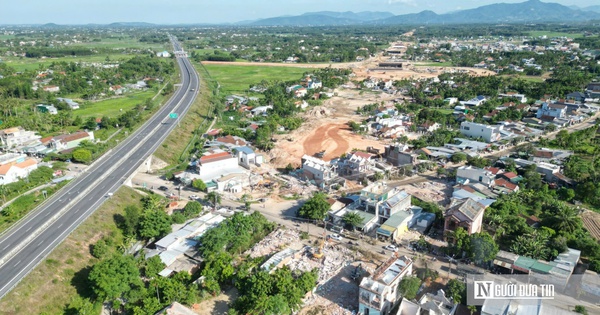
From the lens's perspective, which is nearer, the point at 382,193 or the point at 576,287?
the point at 576,287

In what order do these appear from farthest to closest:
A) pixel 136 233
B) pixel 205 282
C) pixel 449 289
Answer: pixel 136 233 → pixel 205 282 → pixel 449 289

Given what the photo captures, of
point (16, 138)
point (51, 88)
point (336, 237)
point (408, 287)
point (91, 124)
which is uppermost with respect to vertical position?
point (51, 88)

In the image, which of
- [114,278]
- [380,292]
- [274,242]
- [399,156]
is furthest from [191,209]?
[399,156]

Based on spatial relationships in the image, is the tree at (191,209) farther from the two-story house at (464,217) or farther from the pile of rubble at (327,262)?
the two-story house at (464,217)

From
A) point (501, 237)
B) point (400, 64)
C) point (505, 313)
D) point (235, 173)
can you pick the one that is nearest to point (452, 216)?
point (501, 237)

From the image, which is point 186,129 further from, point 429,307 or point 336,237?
point 429,307

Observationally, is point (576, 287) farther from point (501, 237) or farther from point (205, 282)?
point (205, 282)

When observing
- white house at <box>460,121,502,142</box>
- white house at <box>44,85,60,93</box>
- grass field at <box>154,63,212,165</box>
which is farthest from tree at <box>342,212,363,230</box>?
white house at <box>44,85,60,93</box>
